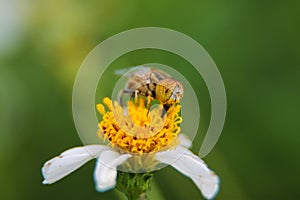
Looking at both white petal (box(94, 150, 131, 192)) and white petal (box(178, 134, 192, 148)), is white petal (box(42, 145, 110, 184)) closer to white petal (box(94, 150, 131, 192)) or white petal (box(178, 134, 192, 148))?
white petal (box(94, 150, 131, 192))

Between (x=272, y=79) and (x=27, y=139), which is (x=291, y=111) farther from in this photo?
(x=27, y=139)

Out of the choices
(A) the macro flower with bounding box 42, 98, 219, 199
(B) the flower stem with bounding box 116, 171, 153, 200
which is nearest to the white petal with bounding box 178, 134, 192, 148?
(A) the macro flower with bounding box 42, 98, 219, 199

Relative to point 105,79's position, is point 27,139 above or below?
→ below

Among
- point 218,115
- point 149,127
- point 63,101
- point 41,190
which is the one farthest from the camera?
point 63,101

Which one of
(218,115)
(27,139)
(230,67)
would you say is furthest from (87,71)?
(218,115)

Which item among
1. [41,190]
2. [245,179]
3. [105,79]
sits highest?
[105,79]

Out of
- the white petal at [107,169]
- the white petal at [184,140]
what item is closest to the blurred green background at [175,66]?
the white petal at [184,140]

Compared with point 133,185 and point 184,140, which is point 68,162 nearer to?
point 133,185
